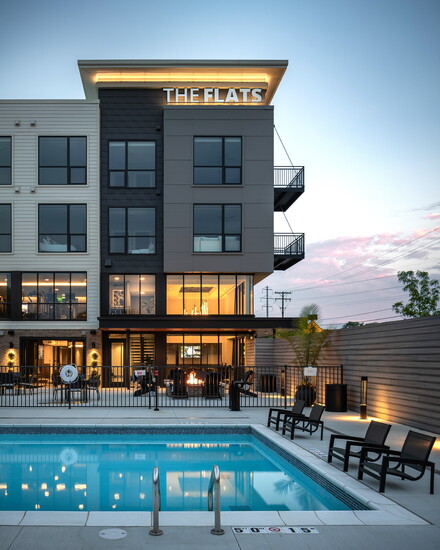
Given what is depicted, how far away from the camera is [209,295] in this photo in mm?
26781

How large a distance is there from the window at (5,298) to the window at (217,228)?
29.9 ft

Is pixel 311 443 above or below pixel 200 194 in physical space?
below

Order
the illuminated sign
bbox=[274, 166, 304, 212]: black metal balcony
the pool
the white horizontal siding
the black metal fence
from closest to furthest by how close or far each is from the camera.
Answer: the pool < the black metal fence < the white horizontal siding < the illuminated sign < bbox=[274, 166, 304, 212]: black metal balcony

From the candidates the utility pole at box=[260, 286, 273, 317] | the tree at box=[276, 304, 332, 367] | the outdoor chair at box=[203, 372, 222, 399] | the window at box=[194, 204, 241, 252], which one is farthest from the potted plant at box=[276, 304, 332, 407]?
the utility pole at box=[260, 286, 273, 317]

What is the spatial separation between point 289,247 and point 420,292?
85.3 feet

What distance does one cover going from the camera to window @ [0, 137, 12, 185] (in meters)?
27.0

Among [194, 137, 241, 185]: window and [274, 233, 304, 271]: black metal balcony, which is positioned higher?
[194, 137, 241, 185]: window

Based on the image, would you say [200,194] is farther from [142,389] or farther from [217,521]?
[217,521]

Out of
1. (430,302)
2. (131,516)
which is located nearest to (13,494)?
(131,516)

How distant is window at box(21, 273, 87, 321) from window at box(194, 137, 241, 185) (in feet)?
24.7

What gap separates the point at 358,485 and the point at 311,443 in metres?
3.77

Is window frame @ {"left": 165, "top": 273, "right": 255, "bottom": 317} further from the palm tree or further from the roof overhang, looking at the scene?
the roof overhang

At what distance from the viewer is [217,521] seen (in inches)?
235

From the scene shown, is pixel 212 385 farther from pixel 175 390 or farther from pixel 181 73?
pixel 181 73
